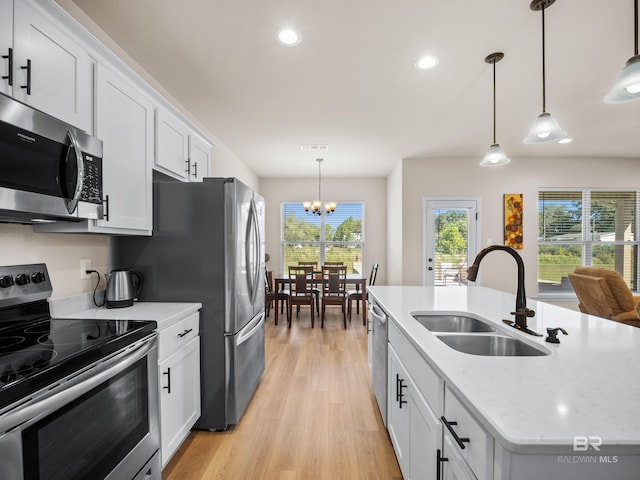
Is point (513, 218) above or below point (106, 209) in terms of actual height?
above

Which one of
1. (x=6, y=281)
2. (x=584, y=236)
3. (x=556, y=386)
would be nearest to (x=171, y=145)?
(x=6, y=281)

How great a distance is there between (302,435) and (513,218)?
4912mm

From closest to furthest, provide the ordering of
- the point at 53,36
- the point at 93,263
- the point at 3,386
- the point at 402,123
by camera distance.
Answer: the point at 3,386
the point at 53,36
the point at 93,263
the point at 402,123

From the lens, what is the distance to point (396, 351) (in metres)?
1.77

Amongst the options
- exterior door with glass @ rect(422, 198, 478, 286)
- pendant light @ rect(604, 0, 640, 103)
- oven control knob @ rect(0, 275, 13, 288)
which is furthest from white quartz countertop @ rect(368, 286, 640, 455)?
exterior door with glass @ rect(422, 198, 478, 286)

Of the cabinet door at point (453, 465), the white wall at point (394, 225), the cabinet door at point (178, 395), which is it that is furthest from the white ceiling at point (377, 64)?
the cabinet door at point (453, 465)

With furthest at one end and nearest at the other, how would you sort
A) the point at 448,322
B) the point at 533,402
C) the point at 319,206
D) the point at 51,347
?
1. the point at 319,206
2. the point at 448,322
3. the point at 51,347
4. the point at 533,402

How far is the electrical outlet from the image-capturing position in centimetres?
198

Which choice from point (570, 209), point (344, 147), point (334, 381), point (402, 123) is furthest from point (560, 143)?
point (334, 381)

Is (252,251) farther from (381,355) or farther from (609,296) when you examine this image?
(609,296)

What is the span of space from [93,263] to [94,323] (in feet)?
2.32

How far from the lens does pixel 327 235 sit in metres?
6.91

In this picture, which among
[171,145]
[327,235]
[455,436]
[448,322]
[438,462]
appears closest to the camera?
[455,436]

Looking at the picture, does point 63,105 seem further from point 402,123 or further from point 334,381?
point 402,123
